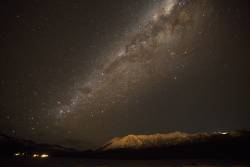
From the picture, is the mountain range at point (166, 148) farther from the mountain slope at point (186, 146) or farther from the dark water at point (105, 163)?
the dark water at point (105, 163)

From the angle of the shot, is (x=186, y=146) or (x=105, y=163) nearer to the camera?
(x=105, y=163)

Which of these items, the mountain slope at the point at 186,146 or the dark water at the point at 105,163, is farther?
the mountain slope at the point at 186,146

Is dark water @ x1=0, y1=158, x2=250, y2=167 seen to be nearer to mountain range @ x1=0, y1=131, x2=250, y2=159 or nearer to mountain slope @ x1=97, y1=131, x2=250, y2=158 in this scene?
mountain range @ x1=0, y1=131, x2=250, y2=159

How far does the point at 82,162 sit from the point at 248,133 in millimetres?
11256

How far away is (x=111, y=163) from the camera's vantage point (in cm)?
1012

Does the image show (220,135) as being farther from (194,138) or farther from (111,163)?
(111,163)

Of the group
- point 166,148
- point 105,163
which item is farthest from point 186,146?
point 105,163

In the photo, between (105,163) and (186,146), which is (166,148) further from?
(105,163)

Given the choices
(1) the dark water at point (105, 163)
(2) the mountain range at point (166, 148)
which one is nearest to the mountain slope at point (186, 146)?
(2) the mountain range at point (166, 148)

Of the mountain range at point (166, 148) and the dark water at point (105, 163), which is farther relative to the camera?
the mountain range at point (166, 148)

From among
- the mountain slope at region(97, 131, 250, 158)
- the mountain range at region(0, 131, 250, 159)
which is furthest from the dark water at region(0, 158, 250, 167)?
the mountain slope at region(97, 131, 250, 158)

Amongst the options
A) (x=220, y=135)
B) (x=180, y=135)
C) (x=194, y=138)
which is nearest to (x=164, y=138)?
(x=180, y=135)

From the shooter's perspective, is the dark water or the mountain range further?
the mountain range

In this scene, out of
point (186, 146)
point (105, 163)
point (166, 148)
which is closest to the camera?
point (105, 163)
